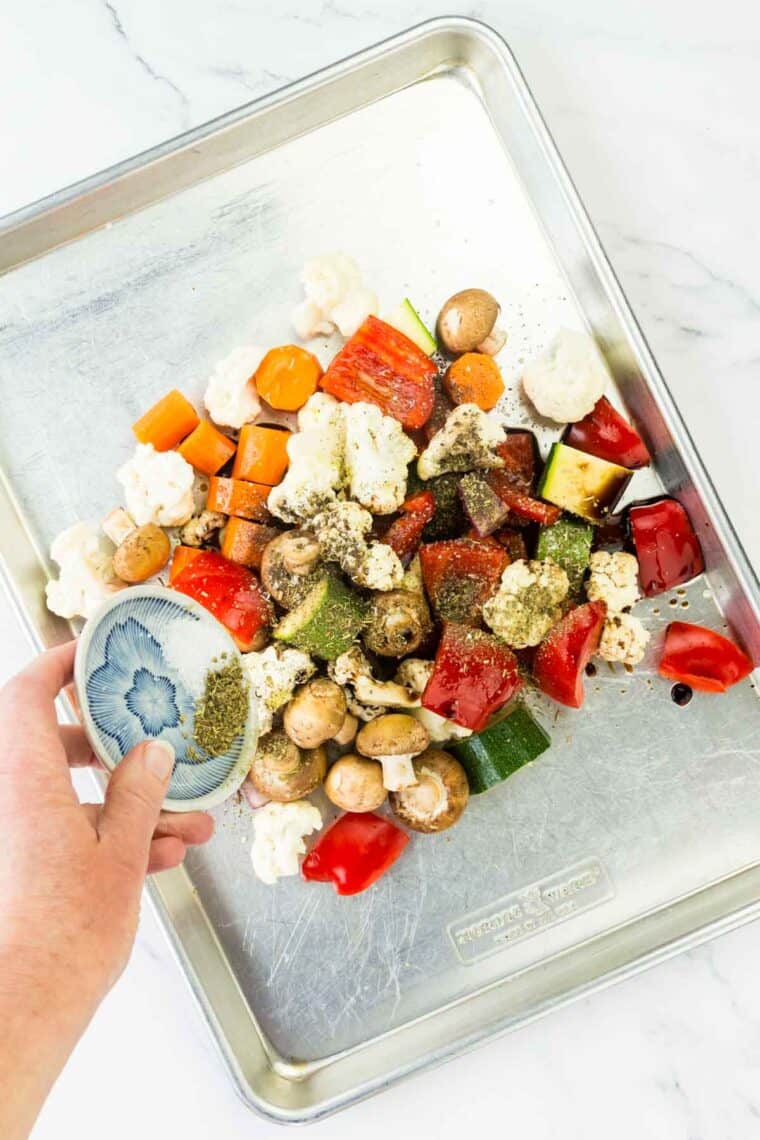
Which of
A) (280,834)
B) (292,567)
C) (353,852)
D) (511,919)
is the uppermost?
(292,567)

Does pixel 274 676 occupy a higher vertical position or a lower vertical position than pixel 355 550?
lower

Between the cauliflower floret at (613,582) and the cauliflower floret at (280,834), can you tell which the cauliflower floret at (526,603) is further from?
the cauliflower floret at (280,834)

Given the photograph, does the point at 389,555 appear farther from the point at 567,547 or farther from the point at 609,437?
the point at 609,437

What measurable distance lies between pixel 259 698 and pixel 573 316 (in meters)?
1.11

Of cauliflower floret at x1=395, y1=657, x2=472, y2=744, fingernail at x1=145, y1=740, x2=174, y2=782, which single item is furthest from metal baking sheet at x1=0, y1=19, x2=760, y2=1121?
fingernail at x1=145, y1=740, x2=174, y2=782

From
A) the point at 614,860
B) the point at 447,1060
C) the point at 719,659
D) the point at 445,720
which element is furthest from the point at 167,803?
the point at 719,659

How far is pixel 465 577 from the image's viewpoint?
6.42 ft

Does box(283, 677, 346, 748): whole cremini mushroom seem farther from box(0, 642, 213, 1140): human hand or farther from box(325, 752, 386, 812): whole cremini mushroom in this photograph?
box(0, 642, 213, 1140): human hand

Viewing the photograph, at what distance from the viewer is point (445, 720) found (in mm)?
2000

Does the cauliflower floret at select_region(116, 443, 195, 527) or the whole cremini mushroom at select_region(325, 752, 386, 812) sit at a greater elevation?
the cauliflower floret at select_region(116, 443, 195, 527)

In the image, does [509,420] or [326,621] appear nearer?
[326,621]

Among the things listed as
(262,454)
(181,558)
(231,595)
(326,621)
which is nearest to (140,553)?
(181,558)

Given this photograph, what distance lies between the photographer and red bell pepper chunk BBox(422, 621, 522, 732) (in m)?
1.89

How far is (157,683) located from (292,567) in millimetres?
374
